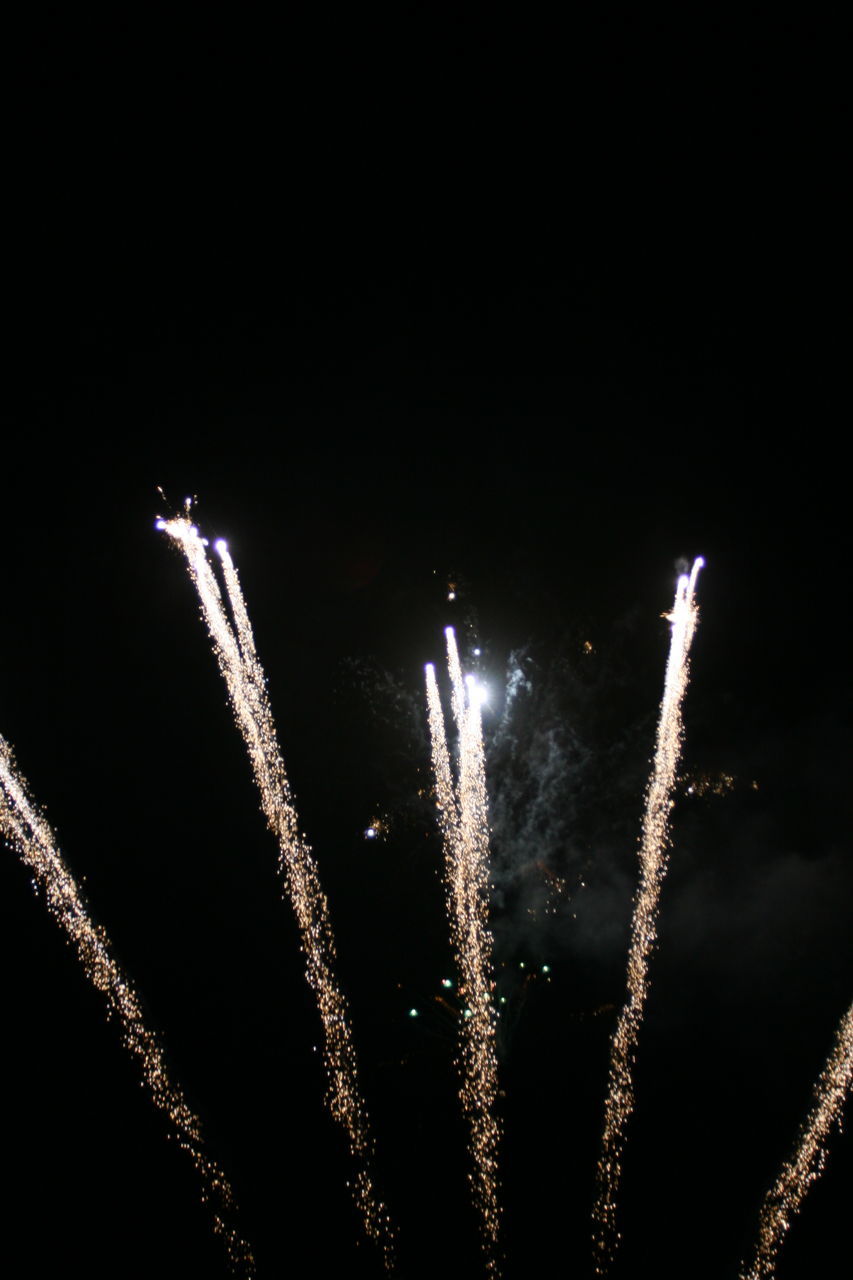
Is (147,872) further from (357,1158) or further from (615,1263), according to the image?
(615,1263)

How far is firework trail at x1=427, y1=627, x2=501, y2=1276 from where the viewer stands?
34.7 ft

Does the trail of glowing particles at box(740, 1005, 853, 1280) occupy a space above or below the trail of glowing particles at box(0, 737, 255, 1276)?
below

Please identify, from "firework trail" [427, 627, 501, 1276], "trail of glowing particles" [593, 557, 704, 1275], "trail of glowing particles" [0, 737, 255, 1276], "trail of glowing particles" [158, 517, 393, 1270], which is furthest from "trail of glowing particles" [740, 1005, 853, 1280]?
"trail of glowing particles" [0, 737, 255, 1276]

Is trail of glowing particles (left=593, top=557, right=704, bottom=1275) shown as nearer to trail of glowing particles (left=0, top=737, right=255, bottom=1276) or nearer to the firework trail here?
the firework trail

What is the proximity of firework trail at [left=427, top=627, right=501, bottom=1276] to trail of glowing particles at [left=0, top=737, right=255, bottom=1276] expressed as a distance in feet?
12.5

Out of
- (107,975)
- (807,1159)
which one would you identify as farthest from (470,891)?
(807,1159)

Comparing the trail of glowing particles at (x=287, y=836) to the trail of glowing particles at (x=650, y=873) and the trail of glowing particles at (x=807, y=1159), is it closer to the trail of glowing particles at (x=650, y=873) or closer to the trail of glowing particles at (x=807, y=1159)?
the trail of glowing particles at (x=650, y=873)

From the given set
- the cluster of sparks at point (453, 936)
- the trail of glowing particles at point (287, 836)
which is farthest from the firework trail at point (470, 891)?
the trail of glowing particles at point (287, 836)

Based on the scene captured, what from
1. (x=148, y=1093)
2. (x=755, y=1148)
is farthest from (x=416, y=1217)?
(x=755, y=1148)

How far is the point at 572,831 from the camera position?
1127cm

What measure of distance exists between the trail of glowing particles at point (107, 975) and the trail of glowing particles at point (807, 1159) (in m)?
7.19

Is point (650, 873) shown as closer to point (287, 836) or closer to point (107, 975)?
point (287, 836)

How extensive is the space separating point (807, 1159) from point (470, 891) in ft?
20.3

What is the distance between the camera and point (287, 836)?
10.5m
